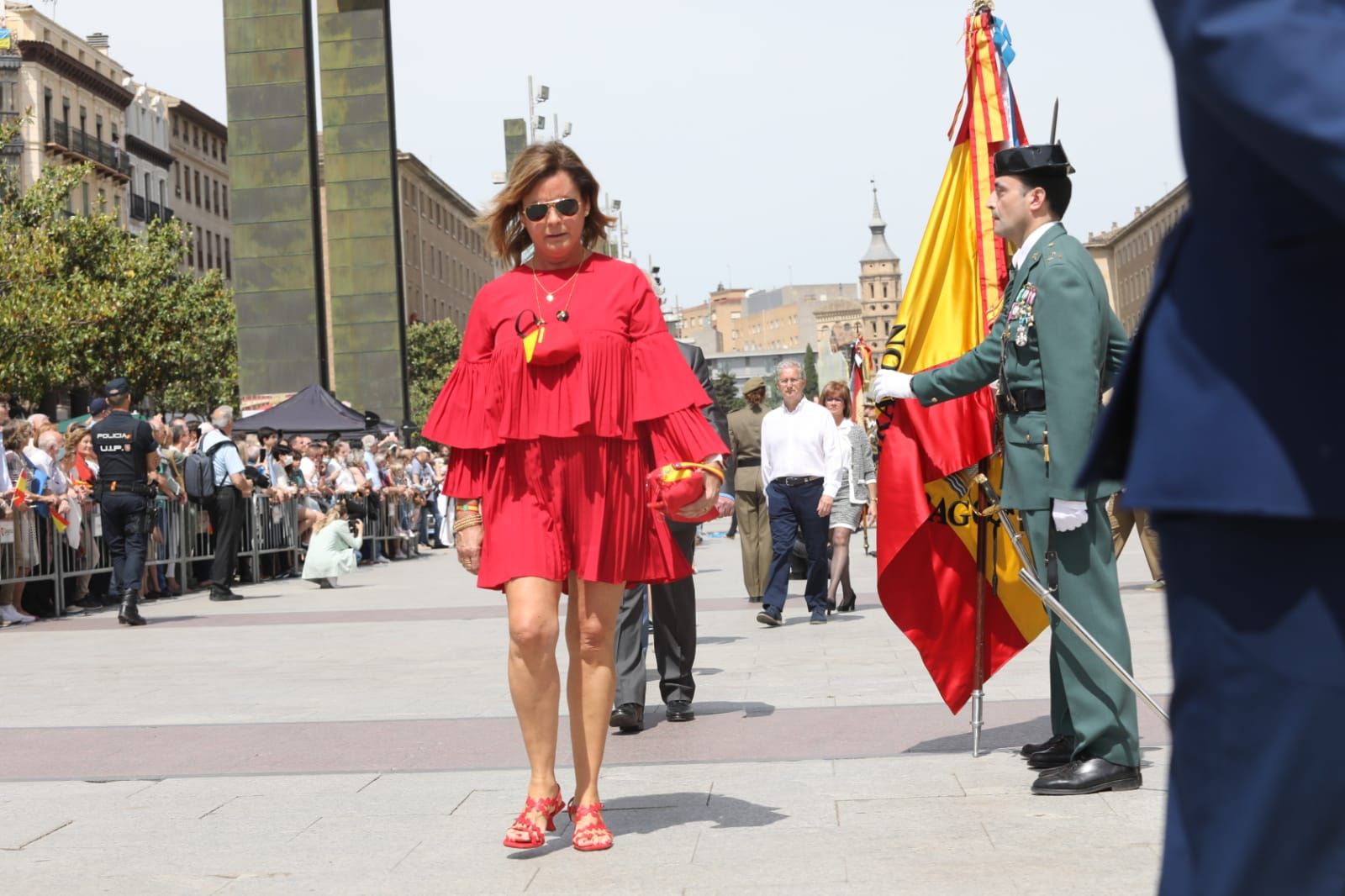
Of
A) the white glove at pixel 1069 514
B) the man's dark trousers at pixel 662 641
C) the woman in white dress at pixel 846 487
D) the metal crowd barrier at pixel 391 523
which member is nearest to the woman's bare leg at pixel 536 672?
the white glove at pixel 1069 514

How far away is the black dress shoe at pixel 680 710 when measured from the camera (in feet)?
27.2

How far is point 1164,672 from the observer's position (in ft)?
30.3

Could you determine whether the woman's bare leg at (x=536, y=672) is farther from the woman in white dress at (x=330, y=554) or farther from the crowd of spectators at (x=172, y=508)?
the woman in white dress at (x=330, y=554)

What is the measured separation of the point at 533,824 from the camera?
5266mm

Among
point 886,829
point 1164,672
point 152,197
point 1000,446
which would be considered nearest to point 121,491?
point 1164,672

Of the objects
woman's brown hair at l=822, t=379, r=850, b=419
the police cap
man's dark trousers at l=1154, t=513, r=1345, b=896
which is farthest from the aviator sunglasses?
woman's brown hair at l=822, t=379, r=850, b=419

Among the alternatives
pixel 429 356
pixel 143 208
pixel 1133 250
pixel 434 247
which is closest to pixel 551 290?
pixel 429 356

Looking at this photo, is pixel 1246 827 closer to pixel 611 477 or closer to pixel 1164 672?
pixel 611 477

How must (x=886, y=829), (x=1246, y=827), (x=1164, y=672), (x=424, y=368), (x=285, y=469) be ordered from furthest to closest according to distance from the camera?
1. (x=424, y=368)
2. (x=285, y=469)
3. (x=1164, y=672)
4. (x=886, y=829)
5. (x=1246, y=827)

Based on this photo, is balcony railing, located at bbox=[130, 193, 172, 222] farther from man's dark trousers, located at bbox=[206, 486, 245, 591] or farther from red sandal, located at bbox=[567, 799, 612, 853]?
red sandal, located at bbox=[567, 799, 612, 853]

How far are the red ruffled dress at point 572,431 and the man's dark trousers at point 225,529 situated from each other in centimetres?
1442

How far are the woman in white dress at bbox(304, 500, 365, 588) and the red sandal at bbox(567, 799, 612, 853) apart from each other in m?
15.8

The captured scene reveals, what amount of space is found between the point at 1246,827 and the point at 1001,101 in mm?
5654

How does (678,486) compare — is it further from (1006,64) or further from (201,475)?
(201,475)
